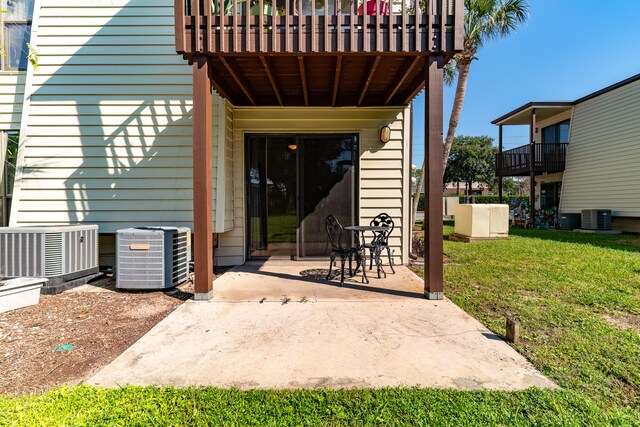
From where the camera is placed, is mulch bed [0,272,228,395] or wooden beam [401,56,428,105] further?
wooden beam [401,56,428,105]

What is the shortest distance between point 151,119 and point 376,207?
3782 mm

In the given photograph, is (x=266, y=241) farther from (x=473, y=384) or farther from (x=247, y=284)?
(x=473, y=384)

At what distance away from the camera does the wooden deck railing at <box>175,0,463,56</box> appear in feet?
10.3

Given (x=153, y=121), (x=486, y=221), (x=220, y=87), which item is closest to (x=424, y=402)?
(x=220, y=87)

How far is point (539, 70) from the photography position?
1941 centimetres

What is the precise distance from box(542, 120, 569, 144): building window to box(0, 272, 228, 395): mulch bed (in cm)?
1625

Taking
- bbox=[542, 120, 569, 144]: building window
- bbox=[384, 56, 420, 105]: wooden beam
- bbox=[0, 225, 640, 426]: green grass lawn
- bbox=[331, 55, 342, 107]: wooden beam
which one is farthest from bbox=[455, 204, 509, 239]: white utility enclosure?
bbox=[542, 120, 569, 144]: building window

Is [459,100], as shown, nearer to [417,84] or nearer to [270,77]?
[417,84]

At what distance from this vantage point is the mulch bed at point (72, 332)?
1941 mm

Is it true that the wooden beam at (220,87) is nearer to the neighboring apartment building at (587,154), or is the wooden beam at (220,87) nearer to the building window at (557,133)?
the neighboring apartment building at (587,154)

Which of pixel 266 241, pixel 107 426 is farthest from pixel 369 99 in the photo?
pixel 107 426

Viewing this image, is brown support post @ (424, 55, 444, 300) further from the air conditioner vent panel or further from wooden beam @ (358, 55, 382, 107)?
the air conditioner vent panel

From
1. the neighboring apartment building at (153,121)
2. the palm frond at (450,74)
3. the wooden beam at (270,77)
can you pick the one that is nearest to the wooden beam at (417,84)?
the neighboring apartment building at (153,121)

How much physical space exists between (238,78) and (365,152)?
7.57ft
